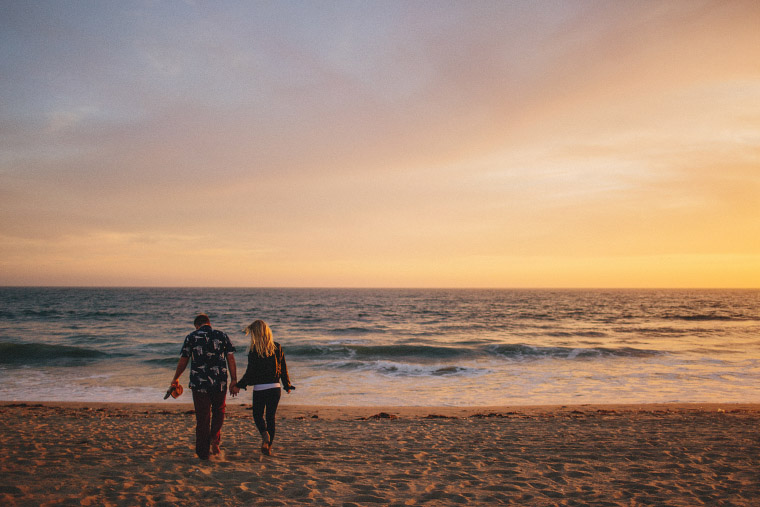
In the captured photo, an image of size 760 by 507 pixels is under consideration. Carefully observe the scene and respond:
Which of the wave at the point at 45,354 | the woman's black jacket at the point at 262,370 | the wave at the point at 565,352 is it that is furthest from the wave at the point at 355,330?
the woman's black jacket at the point at 262,370

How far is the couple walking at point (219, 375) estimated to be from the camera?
555 centimetres

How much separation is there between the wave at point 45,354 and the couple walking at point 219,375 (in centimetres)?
1808

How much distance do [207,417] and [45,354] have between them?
2268 cm

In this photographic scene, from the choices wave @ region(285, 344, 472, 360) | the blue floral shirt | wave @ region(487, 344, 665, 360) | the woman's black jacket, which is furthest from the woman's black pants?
wave @ region(487, 344, 665, 360)

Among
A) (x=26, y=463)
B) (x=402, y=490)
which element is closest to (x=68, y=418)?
(x=26, y=463)

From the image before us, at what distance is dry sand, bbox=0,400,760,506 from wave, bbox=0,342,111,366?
43.2 ft

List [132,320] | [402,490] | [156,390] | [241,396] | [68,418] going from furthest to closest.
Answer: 1. [132,320]
2. [156,390]
3. [241,396]
4. [68,418]
5. [402,490]

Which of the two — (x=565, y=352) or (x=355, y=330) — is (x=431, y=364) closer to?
(x=565, y=352)

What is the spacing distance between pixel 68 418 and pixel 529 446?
938 centimetres

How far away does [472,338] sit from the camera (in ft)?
101

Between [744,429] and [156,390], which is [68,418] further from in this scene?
[744,429]

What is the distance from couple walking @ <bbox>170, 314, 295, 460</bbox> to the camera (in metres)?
5.55

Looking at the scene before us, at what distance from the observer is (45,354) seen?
22.5 metres

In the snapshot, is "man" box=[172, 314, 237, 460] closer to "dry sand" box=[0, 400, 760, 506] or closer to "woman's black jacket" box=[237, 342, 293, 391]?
"woman's black jacket" box=[237, 342, 293, 391]
